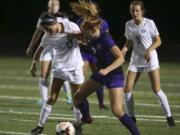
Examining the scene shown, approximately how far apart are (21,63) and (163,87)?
Result: 8.68 m

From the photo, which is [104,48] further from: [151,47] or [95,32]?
[151,47]

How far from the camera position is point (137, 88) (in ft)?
59.4

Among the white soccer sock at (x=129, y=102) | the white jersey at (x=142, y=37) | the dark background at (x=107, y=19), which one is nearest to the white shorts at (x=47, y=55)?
the white jersey at (x=142, y=37)

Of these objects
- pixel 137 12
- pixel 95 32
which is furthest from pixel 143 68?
pixel 95 32

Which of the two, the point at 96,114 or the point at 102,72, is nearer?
the point at 102,72

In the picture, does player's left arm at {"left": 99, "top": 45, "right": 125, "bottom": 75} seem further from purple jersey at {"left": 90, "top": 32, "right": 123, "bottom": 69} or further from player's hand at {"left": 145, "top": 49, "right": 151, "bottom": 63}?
player's hand at {"left": 145, "top": 49, "right": 151, "bottom": 63}

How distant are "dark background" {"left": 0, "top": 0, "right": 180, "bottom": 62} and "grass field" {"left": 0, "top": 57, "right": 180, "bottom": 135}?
33.4ft

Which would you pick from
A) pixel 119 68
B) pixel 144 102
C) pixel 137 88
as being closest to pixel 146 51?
pixel 119 68

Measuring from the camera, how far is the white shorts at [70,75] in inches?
416

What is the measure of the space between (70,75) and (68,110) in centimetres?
323

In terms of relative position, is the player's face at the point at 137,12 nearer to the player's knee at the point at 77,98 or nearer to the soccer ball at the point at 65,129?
the player's knee at the point at 77,98

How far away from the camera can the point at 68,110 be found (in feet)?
45.0

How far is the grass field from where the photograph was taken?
1117 centimetres

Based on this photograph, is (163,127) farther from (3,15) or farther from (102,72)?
(3,15)
